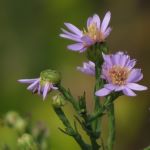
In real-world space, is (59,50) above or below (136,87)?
below

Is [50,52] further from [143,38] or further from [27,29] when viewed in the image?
[143,38]

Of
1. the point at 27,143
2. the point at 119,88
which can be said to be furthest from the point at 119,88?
the point at 27,143

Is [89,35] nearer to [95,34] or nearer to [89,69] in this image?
[95,34]

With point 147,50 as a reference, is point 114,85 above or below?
above

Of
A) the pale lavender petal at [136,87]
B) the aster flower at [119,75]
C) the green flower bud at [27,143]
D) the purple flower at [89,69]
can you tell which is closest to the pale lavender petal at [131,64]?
the aster flower at [119,75]

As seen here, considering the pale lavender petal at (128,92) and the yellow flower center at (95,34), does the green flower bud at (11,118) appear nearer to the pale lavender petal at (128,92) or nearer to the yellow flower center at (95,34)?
the yellow flower center at (95,34)

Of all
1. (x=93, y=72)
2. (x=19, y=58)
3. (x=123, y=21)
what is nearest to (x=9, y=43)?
(x=19, y=58)
